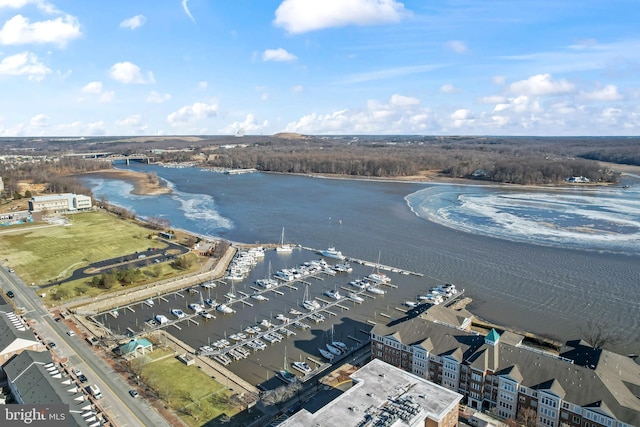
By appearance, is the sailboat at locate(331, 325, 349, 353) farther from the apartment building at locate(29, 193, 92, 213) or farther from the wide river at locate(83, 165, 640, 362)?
the apartment building at locate(29, 193, 92, 213)

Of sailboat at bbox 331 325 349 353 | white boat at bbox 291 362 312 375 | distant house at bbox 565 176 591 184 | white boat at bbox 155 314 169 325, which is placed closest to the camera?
white boat at bbox 291 362 312 375

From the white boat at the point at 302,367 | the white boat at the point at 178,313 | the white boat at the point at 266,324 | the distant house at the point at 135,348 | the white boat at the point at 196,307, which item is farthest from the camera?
the white boat at the point at 196,307

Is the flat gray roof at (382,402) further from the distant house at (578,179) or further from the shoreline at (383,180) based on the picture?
the distant house at (578,179)

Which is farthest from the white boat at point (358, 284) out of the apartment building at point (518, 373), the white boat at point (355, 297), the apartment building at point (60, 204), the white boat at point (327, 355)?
the apartment building at point (60, 204)

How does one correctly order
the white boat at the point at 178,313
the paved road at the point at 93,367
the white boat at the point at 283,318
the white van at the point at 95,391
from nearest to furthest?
1. the paved road at the point at 93,367
2. the white van at the point at 95,391
3. the white boat at the point at 283,318
4. the white boat at the point at 178,313

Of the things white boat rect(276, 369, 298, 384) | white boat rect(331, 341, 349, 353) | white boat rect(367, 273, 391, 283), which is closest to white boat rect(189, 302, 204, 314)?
white boat rect(276, 369, 298, 384)

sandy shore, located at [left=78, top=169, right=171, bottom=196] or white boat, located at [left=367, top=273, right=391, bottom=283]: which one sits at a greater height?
sandy shore, located at [left=78, top=169, right=171, bottom=196]

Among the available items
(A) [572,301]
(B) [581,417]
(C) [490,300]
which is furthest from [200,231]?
(B) [581,417]

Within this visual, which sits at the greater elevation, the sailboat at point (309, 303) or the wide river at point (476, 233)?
the wide river at point (476, 233)
